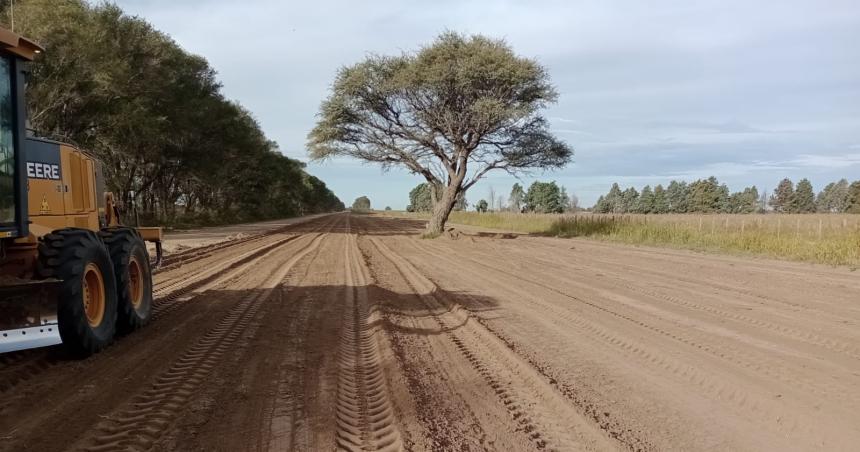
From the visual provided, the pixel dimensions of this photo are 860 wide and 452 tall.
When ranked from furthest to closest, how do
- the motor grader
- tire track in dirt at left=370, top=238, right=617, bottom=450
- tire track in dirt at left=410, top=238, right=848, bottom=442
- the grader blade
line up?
the motor grader < the grader blade < tire track in dirt at left=410, top=238, right=848, bottom=442 < tire track in dirt at left=370, top=238, right=617, bottom=450

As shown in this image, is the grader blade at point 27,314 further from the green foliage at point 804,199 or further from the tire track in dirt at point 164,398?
the green foliage at point 804,199

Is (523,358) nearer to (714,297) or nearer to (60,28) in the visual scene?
(714,297)

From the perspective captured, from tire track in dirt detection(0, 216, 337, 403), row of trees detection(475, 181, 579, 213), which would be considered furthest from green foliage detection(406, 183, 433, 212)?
tire track in dirt detection(0, 216, 337, 403)

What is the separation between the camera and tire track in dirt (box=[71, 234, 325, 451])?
3826 mm

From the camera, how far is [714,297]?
10414 mm

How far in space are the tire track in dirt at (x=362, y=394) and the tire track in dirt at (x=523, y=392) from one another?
935 millimetres

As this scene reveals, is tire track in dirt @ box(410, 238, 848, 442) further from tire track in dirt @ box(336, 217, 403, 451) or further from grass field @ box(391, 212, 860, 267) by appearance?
grass field @ box(391, 212, 860, 267)

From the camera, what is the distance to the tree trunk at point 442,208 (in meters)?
29.7

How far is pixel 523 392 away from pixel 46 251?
4.50m

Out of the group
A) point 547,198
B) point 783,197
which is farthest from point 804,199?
point 547,198

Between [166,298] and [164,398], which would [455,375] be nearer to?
[164,398]

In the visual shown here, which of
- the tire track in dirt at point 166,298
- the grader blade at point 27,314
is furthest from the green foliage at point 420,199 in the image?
the grader blade at point 27,314

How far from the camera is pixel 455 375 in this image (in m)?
5.47

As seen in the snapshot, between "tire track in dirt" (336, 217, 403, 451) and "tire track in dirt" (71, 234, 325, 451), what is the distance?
1.23 meters
